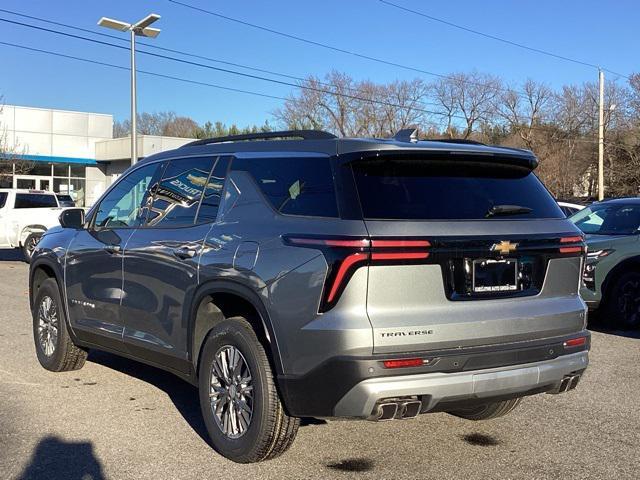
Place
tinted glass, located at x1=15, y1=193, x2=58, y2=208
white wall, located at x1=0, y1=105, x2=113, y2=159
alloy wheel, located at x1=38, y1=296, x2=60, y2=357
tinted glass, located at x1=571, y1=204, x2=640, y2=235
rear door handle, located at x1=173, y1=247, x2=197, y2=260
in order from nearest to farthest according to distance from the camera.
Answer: rear door handle, located at x1=173, y1=247, x2=197, y2=260 → alloy wheel, located at x1=38, y1=296, x2=60, y2=357 → tinted glass, located at x1=571, y1=204, x2=640, y2=235 → tinted glass, located at x1=15, y1=193, x2=58, y2=208 → white wall, located at x1=0, y1=105, x2=113, y2=159

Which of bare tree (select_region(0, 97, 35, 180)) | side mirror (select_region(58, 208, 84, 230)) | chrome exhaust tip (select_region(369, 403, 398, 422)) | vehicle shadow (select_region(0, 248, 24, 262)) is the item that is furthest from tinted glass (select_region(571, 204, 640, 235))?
bare tree (select_region(0, 97, 35, 180))

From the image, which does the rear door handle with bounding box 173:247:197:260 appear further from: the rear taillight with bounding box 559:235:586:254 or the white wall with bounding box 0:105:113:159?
the white wall with bounding box 0:105:113:159

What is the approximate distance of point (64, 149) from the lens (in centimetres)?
4044

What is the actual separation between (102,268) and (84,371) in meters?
1.49

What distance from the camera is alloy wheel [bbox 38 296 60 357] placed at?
20.9 feet

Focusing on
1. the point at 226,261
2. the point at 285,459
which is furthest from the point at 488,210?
the point at 285,459

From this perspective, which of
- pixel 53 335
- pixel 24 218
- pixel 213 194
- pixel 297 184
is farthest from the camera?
pixel 24 218

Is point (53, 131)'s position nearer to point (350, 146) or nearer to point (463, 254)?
point (350, 146)

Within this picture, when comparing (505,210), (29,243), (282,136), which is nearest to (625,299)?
(505,210)

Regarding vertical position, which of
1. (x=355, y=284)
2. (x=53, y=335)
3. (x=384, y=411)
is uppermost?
(x=355, y=284)

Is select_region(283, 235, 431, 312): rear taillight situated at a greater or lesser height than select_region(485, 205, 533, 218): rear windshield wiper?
lesser

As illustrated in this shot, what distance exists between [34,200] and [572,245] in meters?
17.6

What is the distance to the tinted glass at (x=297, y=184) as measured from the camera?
3824 millimetres

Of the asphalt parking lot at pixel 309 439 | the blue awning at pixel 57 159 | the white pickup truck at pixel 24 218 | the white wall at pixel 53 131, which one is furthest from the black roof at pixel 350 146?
the white wall at pixel 53 131
